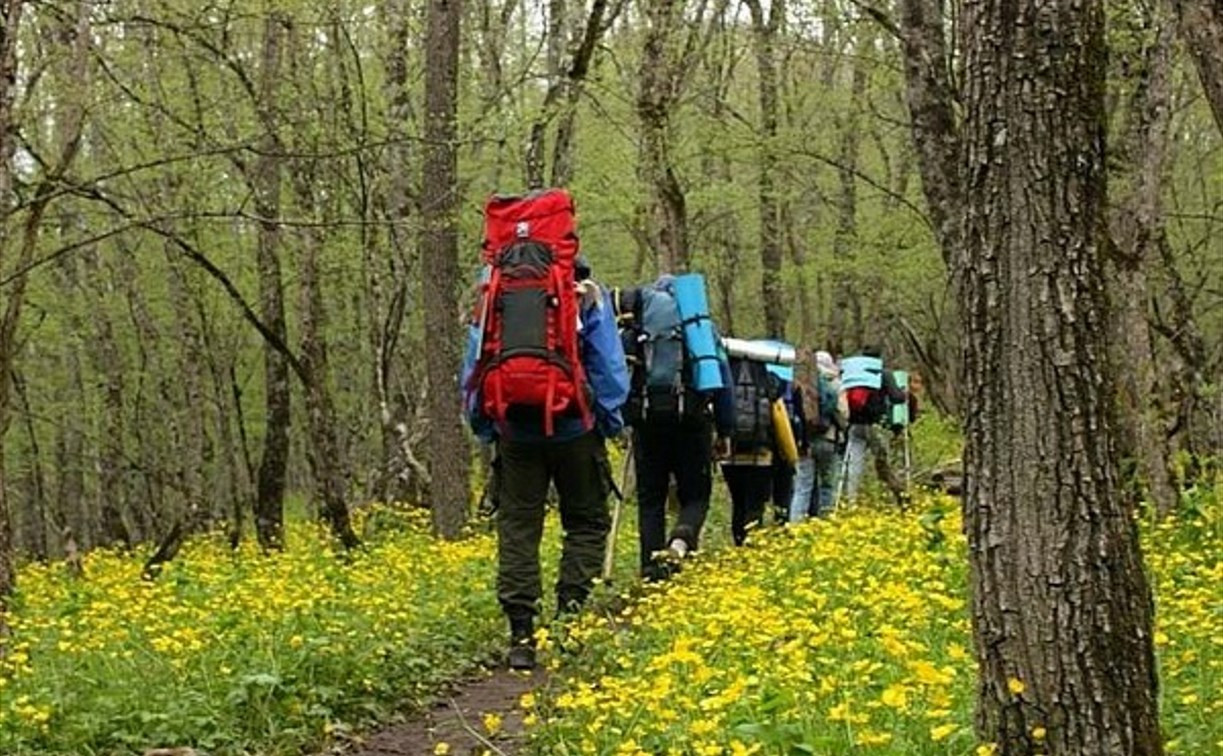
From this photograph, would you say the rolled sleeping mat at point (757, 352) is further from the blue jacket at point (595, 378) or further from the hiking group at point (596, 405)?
the blue jacket at point (595, 378)

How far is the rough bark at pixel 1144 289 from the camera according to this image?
28.3 ft

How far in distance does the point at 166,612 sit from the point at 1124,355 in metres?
5.54

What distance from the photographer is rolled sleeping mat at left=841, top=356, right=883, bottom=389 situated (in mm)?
13672

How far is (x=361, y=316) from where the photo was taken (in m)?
31.0

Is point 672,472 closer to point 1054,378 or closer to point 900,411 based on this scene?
point 1054,378

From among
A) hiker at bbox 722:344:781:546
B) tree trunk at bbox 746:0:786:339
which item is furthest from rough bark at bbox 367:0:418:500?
tree trunk at bbox 746:0:786:339

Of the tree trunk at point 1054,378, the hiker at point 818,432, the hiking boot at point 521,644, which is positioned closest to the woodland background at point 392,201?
the tree trunk at point 1054,378

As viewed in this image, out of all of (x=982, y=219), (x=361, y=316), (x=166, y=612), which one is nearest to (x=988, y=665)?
(x=982, y=219)

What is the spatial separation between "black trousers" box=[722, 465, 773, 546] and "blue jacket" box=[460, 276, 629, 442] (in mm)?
3427

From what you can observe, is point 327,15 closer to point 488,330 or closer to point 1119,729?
point 488,330

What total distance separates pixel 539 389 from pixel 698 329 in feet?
6.34

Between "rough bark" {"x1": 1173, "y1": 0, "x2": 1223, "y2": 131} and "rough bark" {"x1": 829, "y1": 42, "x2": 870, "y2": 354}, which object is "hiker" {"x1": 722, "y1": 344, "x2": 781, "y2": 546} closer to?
"rough bark" {"x1": 1173, "y1": 0, "x2": 1223, "y2": 131}

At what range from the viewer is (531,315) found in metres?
6.41

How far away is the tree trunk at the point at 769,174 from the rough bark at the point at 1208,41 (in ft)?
53.9
